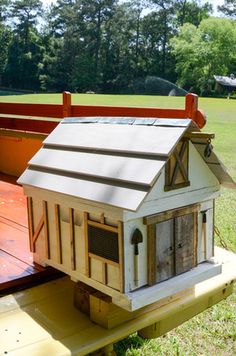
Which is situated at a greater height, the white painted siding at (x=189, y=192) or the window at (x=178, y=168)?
the window at (x=178, y=168)

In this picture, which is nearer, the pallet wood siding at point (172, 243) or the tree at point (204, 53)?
the pallet wood siding at point (172, 243)

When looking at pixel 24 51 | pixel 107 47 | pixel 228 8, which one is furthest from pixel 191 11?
pixel 24 51

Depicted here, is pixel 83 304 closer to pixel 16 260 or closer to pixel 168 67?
pixel 16 260

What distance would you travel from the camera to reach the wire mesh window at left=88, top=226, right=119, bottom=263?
5.60 ft

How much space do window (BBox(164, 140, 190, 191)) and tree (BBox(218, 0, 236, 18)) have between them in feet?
209

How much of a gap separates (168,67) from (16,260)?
54.1m

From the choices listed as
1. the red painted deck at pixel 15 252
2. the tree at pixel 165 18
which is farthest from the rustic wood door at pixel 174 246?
the tree at pixel 165 18

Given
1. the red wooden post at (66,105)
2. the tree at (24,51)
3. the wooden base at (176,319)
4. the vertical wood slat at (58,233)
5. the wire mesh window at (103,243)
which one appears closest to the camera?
the wire mesh window at (103,243)

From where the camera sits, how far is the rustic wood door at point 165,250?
180 cm

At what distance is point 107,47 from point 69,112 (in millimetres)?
51218

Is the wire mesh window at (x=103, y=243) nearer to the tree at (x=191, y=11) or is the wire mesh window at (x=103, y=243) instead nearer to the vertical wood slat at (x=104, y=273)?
the vertical wood slat at (x=104, y=273)

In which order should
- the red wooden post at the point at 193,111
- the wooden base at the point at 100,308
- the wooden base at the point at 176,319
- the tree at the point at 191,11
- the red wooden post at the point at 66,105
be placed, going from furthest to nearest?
1. the tree at the point at 191,11
2. the red wooden post at the point at 66,105
3. the red wooden post at the point at 193,111
4. the wooden base at the point at 176,319
5. the wooden base at the point at 100,308

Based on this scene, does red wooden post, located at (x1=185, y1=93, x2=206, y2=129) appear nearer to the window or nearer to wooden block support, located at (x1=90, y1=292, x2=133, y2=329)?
the window

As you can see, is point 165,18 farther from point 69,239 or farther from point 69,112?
point 69,239
